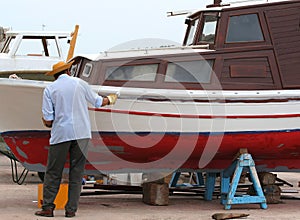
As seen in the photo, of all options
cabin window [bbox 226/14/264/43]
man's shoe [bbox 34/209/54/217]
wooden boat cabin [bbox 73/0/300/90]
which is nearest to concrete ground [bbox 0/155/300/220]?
man's shoe [bbox 34/209/54/217]

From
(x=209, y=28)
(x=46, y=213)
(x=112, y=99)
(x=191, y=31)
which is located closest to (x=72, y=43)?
(x=191, y=31)

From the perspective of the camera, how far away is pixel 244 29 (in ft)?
30.3

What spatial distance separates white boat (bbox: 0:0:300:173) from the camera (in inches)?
342

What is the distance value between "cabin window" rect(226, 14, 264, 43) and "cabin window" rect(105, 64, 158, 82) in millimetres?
1144

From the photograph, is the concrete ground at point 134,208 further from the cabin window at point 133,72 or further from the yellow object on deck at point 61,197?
the cabin window at point 133,72

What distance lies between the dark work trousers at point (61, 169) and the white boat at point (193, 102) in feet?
3.03

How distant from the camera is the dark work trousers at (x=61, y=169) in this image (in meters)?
7.77

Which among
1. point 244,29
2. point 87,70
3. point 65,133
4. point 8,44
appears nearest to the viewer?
point 65,133

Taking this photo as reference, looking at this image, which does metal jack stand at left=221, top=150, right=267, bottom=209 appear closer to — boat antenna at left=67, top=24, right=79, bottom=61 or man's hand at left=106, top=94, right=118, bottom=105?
man's hand at left=106, top=94, right=118, bottom=105

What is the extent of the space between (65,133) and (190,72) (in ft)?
6.64

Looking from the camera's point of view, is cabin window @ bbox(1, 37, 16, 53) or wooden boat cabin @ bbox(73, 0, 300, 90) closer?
wooden boat cabin @ bbox(73, 0, 300, 90)

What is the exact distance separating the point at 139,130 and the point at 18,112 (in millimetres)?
1535

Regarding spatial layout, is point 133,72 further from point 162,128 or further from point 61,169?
point 61,169

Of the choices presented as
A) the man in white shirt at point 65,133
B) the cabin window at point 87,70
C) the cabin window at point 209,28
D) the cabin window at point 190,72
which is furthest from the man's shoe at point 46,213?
the cabin window at point 209,28
